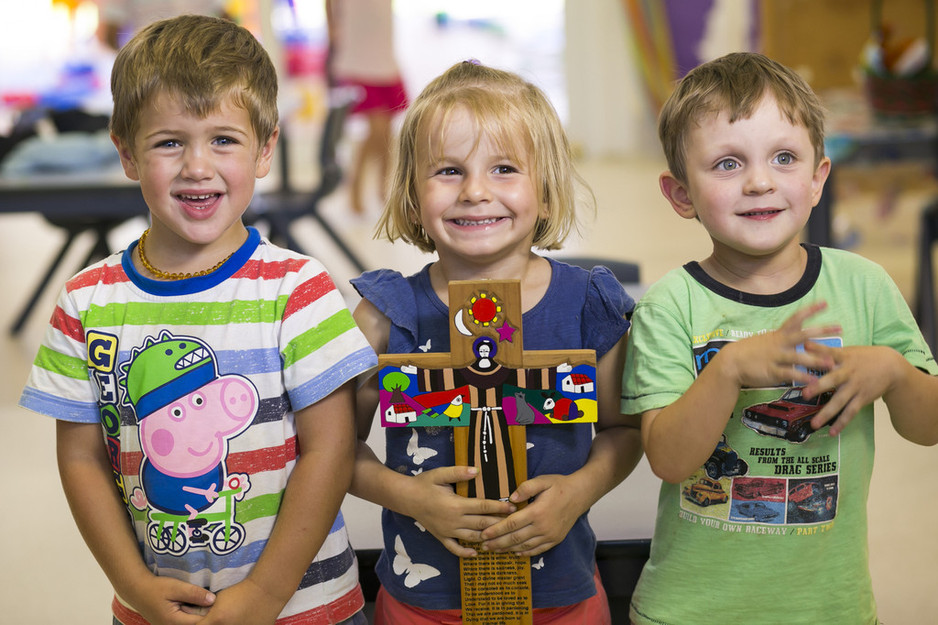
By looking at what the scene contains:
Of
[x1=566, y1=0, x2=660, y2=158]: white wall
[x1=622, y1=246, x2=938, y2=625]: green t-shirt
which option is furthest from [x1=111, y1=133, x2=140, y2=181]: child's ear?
[x1=566, y1=0, x2=660, y2=158]: white wall

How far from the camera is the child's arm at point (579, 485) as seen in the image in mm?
1032

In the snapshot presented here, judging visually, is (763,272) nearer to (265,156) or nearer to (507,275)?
(507,275)

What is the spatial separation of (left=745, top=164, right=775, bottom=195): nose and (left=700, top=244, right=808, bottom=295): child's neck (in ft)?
0.28

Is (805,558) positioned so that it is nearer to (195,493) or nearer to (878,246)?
(195,493)

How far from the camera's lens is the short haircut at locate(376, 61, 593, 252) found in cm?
111

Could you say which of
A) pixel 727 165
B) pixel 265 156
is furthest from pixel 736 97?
pixel 265 156

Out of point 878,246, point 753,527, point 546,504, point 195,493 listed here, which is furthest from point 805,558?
point 878,246

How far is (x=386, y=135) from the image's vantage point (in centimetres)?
569

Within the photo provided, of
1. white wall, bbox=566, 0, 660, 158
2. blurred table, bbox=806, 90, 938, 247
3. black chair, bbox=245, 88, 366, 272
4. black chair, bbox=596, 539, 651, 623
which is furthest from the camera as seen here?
white wall, bbox=566, 0, 660, 158

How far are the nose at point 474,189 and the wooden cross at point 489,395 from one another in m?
0.14

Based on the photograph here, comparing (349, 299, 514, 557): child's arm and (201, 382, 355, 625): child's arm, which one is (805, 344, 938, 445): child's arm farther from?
(201, 382, 355, 625): child's arm

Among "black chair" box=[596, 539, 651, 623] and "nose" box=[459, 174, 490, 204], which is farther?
"black chair" box=[596, 539, 651, 623]

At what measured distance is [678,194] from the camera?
1151 mm

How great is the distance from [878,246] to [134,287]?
4481mm
